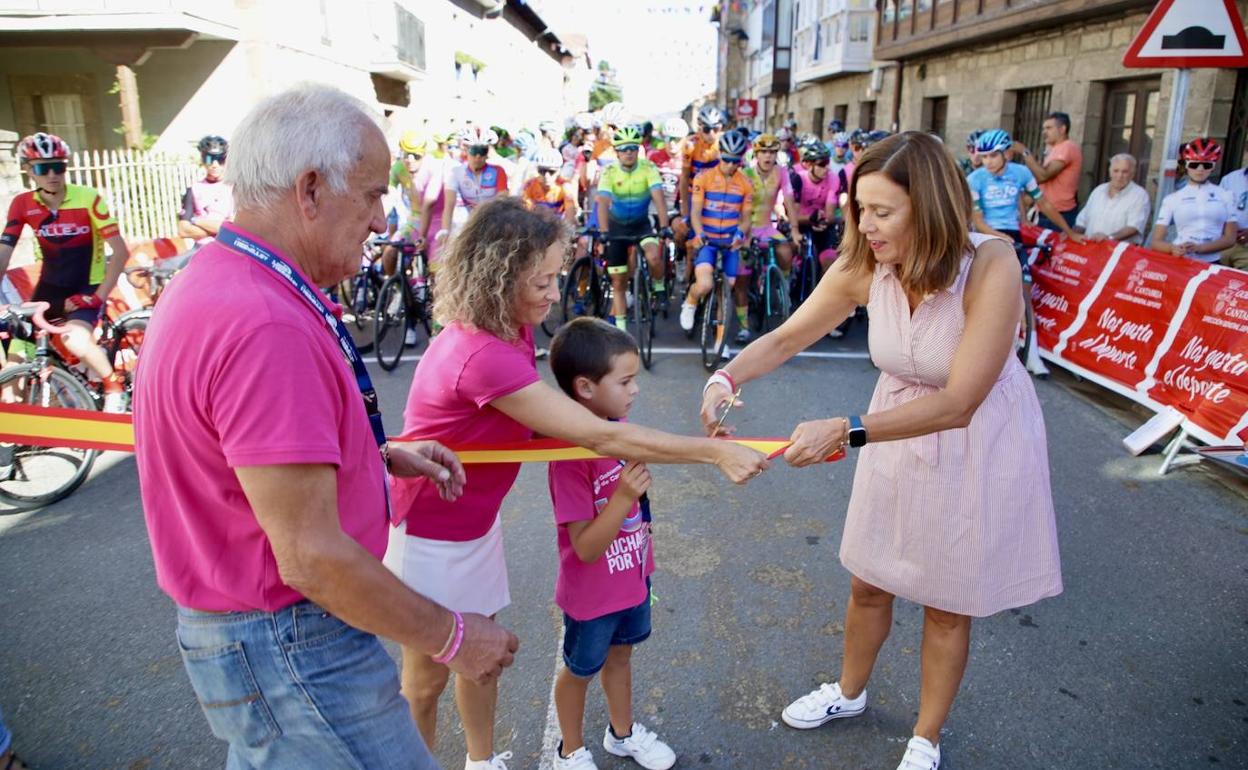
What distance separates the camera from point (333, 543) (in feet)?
4.62

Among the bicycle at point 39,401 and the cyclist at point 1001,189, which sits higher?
the cyclist at point 1001,189

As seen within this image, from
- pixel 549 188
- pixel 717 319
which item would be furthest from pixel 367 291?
pixel 717 319

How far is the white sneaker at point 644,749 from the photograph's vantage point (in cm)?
288

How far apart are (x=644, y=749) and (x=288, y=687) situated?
1.65 metres

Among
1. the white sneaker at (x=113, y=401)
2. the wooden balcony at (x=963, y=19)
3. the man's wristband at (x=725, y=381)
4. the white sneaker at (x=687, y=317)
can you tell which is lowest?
the white sneaker at (x=113, y=401)

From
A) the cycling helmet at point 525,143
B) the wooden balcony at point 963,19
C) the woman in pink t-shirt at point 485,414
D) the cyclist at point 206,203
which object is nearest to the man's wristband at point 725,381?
the woman in pink t-shirt at point 485,414

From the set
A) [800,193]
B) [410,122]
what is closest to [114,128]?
[410,122]

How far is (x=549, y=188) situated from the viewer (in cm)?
1137

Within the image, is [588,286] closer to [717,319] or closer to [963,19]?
[717,319]

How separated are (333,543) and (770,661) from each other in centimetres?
252

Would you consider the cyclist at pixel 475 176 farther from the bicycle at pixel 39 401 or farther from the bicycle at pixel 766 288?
the bicycle at pixel 39 401

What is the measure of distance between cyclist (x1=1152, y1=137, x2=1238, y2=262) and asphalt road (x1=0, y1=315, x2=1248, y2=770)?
10.0ft

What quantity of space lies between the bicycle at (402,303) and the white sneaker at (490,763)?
19.1 ft

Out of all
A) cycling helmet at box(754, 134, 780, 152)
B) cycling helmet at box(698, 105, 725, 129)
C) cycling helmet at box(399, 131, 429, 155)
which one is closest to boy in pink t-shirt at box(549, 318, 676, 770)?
cycling helmet at box(754, 134, 780, 152)
